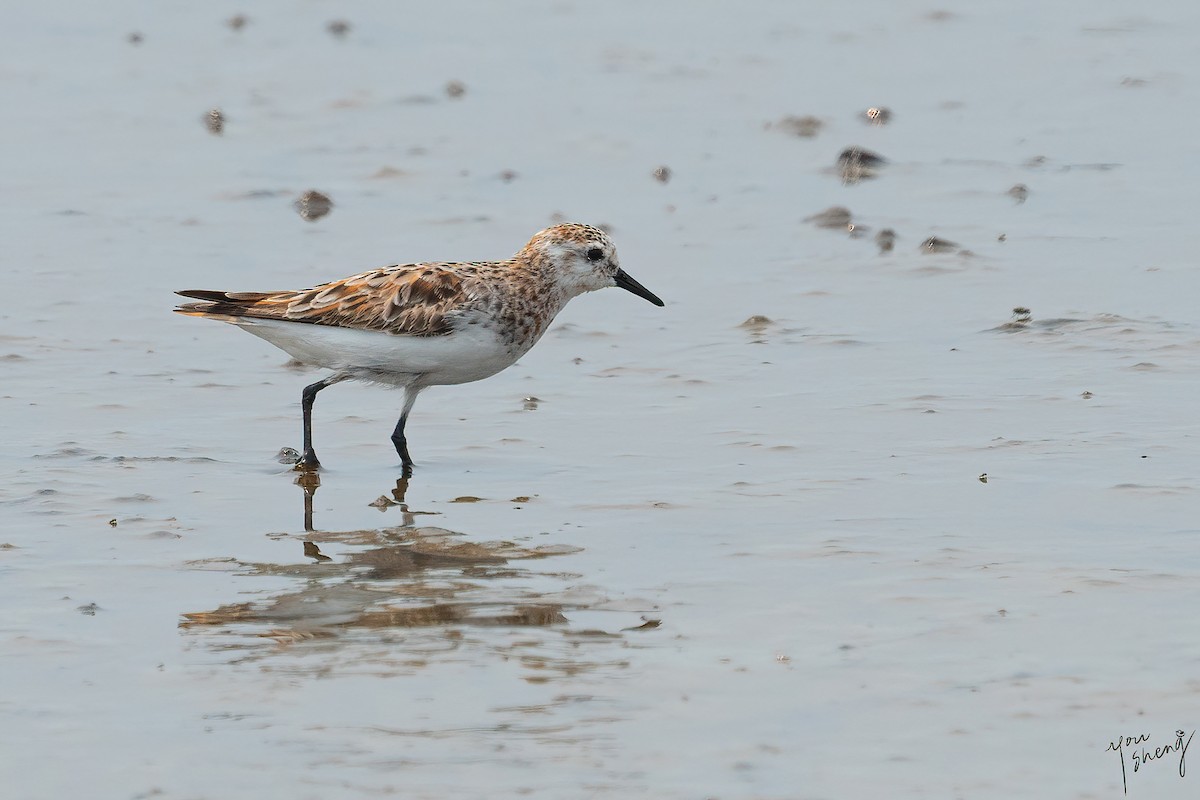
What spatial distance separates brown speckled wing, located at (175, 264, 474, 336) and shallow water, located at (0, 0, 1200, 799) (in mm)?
710

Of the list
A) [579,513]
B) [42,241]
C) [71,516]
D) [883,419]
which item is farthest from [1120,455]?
[42,241]

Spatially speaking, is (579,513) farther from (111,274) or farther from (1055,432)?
(111,274)

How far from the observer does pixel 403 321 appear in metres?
9.79

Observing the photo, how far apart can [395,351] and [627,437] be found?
1.38 m

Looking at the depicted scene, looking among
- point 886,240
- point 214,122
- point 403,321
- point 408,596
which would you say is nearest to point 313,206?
point 214,122

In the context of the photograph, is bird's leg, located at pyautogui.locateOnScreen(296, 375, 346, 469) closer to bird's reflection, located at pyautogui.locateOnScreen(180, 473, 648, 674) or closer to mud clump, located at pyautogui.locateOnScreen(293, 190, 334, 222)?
bird's reflection, located at pyautogui.locateOnScreen(180, 473, 648, 674)

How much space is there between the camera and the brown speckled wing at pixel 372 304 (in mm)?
9781

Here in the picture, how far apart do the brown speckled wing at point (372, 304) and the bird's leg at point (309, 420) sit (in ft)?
1.12

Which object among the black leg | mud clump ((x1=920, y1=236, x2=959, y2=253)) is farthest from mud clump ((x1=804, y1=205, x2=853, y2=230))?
the black leg

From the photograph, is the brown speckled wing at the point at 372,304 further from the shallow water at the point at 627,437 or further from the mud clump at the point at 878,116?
the mud clump at the point at 878,116

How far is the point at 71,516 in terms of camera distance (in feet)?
27.8

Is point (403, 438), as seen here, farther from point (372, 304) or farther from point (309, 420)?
point (372, 304)

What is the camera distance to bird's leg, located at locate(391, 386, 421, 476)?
31.4ft

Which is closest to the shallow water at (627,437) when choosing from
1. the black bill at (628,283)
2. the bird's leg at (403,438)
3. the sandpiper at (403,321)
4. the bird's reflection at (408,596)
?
the bird's reflection at (408,596)
